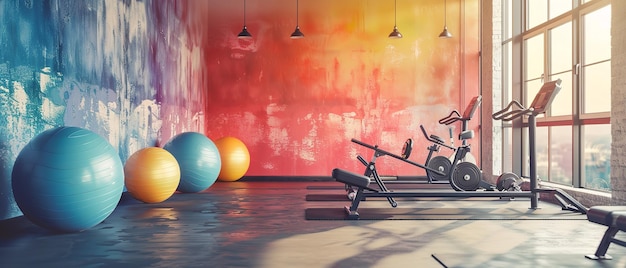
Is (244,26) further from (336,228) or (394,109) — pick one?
(336,228)

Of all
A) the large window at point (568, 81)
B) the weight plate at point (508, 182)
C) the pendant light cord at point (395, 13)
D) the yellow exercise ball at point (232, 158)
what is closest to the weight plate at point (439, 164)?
the weight plate at point (508, 182)

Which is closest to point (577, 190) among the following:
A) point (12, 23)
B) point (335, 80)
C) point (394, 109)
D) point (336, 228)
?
point (336, 228)

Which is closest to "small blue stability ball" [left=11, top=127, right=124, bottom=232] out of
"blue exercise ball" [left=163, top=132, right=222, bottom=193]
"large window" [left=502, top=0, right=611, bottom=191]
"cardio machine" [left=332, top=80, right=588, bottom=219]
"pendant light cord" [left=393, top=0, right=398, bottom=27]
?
"cardio machine" [left=332, top=80, right=588, bottom=219]

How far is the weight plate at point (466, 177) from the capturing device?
635 cm

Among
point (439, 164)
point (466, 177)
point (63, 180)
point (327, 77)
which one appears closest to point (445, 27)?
point (327, 77)

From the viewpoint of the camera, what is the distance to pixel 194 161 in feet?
22.0

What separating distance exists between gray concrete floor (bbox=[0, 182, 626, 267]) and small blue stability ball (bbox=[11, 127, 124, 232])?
0.59ft

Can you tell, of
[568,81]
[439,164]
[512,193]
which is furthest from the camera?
[439,164]

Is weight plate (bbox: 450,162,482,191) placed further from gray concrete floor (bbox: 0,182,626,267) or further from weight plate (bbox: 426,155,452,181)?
gray concrete floor (bbox: 0,182,626,267)

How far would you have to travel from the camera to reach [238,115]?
951 centimetres

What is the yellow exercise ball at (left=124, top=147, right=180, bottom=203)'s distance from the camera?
5531 millimetres

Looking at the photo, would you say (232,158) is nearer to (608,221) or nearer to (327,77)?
(327,77)

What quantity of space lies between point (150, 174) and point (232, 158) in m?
2.80

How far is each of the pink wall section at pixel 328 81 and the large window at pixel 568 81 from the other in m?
1.92
